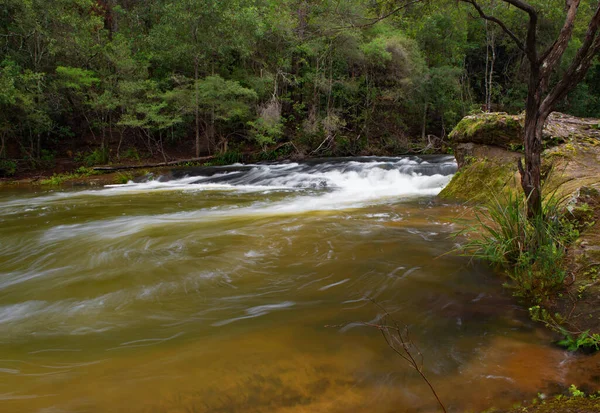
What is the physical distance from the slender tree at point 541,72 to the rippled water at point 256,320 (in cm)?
106

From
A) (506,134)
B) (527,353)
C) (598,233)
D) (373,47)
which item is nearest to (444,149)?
(373,47)

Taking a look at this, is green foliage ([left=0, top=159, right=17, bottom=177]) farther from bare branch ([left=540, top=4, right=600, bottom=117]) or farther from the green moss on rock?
bare branch ([left=540, top=4, right=600, bottom=117])

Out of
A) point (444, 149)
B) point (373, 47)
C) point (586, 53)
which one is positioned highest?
point (373, 47)

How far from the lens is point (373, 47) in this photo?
2053 centimetres

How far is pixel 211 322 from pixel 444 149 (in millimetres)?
21103

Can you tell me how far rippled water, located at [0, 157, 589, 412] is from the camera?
7.06 feet

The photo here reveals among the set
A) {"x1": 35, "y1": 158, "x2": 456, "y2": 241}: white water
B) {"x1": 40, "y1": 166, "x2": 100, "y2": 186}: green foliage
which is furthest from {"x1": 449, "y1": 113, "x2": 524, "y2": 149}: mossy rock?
{"x1": 40, "y1": 166, "x2": 100, "y2": 186}: green foliage

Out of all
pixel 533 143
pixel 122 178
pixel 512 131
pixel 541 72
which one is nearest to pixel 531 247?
pixel 533 143

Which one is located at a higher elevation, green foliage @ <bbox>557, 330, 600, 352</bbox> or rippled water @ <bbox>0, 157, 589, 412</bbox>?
green foliage @ <bbox>557, 330, 600, 352</bbox>

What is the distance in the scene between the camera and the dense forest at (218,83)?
1725 centimetres

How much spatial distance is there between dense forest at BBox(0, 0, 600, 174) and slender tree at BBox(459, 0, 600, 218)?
1388cm

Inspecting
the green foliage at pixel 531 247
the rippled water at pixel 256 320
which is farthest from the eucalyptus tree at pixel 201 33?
the green foliage at pixel 531 247

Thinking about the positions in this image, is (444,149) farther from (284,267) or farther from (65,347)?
(65,347)

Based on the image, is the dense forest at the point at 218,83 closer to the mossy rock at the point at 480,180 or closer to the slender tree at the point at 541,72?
the mossy rock at the point at 480,180
